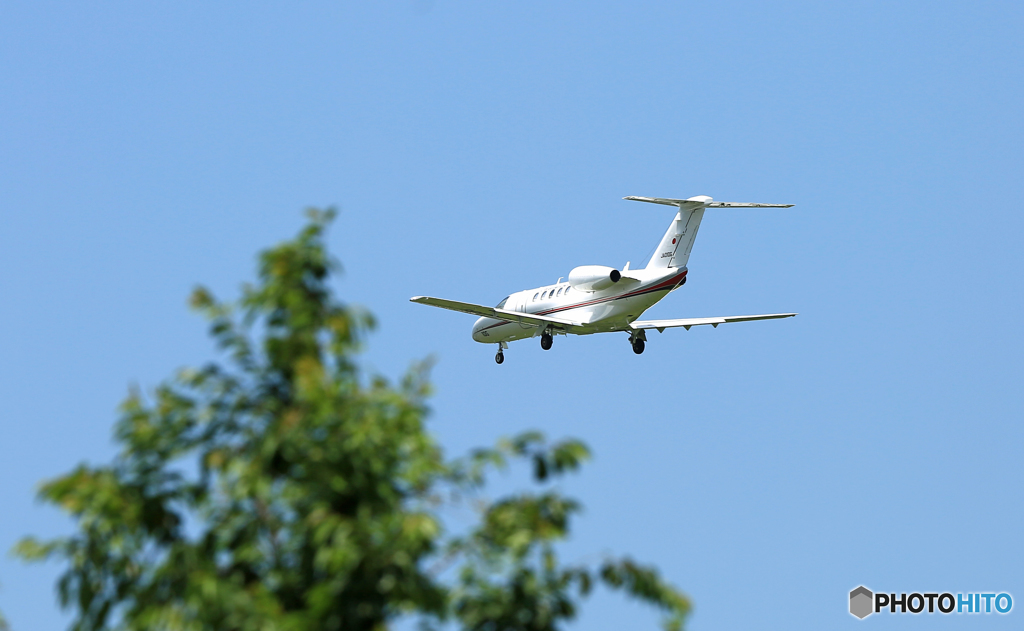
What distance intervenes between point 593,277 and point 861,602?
18.9 metres

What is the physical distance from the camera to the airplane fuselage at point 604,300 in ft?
136

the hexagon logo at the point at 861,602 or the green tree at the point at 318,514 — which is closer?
the green tree at the point at 318,514

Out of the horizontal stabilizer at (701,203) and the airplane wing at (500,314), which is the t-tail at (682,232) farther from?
the airplane wing at (500,314)

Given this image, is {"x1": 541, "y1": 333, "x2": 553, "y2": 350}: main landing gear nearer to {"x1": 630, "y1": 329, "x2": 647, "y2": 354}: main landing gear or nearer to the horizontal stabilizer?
{"x1": 630, "y1": 329, "x2": 647, "y2": 354}: main landing gear

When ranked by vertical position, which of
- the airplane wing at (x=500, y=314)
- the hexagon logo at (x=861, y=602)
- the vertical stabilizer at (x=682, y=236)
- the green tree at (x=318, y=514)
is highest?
the vertical stabilizer at (x=682, y=236)

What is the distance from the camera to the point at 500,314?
146 ft

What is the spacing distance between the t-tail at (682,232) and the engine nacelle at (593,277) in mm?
1296

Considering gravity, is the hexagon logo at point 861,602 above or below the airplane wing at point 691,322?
below

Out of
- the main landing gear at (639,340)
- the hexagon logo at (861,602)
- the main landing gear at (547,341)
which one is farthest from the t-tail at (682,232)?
the hexagon logo at (861,602)

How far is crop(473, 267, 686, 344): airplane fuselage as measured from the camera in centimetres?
4144

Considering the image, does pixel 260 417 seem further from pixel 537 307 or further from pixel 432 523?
pixel 537 307

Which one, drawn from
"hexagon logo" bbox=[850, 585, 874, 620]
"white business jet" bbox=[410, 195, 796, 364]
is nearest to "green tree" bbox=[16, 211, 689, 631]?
"hexagon logo" bbox=[850, 585, 874, 620]

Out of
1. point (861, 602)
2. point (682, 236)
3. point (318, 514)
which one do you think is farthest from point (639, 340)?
point (318, 514)

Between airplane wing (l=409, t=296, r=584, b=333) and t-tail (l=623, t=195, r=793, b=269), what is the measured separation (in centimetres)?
372
